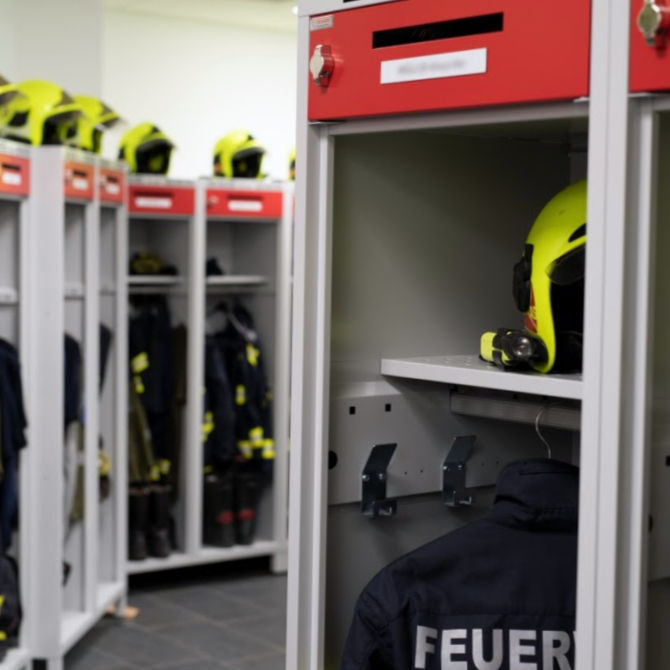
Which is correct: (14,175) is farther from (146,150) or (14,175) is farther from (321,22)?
(321,22)

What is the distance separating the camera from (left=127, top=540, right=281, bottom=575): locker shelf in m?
6.03

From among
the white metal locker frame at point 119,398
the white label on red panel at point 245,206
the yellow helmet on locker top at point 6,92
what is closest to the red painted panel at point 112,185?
the white metal locker frame at point 119,398

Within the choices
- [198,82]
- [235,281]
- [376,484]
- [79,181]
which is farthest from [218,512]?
[376,484]

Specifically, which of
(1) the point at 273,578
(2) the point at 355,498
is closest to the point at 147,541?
(1) the point at 273,578

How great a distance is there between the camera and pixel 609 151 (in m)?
1.42

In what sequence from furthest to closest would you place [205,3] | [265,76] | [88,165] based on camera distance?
1. [265,76]
2. [205,3]
3. [88,165]

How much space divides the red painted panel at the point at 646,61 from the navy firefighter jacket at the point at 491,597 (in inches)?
25.8

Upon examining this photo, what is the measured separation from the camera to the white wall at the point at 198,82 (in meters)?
8.09

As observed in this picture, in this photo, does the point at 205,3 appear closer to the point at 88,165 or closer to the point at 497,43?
the point at 88,165

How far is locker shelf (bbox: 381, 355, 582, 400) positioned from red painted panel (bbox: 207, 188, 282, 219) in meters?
4.18

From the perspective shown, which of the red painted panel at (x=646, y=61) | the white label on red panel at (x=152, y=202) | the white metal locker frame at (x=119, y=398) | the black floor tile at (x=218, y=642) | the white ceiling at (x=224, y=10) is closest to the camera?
the red painted panel at (x=646, y=61)

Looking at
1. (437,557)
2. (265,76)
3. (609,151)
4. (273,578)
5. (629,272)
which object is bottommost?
(273,578)

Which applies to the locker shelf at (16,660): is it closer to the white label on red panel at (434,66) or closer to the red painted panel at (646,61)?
the white label on red panel at (434,66)

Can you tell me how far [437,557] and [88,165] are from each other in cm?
339
